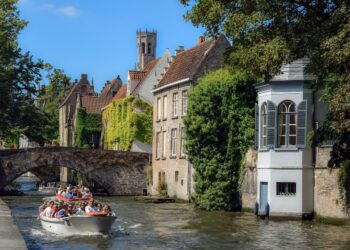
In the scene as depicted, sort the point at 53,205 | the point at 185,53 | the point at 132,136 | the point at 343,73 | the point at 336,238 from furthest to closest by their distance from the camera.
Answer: the point at 132,136
the point at 185,53
the point at 53,205
the point at 336,238
the point at 343,73

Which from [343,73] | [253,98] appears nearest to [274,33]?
[343,73]

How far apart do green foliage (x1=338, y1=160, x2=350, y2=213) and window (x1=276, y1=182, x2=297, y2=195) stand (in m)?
3.20

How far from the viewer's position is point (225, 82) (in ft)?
136

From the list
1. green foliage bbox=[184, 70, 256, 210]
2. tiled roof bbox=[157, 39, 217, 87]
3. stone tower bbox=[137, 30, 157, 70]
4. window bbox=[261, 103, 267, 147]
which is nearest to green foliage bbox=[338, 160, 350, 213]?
window bbox=[261, 103, 267, 147]

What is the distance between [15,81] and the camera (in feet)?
173

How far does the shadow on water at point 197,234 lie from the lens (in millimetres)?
26141

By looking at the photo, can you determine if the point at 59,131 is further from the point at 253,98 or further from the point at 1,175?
the point at 253,98

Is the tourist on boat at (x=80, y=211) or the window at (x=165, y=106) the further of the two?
the window at (x=165, y=106)

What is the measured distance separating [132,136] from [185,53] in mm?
9616

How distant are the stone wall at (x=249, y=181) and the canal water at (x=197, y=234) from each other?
1.12m

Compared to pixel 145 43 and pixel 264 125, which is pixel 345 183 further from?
pixel 145 43

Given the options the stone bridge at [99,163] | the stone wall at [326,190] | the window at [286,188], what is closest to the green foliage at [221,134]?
the window at [286,188]

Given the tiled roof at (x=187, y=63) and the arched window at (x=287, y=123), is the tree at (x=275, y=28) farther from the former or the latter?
the tiled roof at (x=187, y=63)

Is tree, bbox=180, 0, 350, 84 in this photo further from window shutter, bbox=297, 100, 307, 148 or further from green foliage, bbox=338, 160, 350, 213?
window shutter, bbox=297, 100, 307, 148
